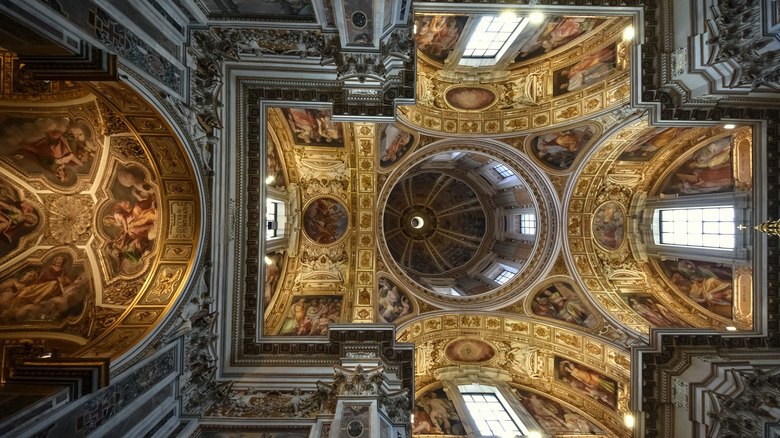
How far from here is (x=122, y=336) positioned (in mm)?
7062

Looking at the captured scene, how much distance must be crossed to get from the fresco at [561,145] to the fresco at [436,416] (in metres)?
9.78

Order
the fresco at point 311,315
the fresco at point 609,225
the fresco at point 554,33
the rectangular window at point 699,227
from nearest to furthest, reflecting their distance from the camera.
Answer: the fresco at point 554,33
the rectangular window at point 699,227
the fresco at point 311,315
the fresco at point 609,225

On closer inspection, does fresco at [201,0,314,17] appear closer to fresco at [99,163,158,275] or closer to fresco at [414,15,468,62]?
fresco at [99,163,158,275]

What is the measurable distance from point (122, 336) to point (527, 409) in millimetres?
12285

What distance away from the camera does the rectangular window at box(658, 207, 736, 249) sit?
11.9 meters

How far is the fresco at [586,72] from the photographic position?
35.8ft

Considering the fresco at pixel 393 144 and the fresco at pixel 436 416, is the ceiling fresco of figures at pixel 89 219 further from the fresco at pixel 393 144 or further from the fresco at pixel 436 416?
the fresco at pixel 436 416

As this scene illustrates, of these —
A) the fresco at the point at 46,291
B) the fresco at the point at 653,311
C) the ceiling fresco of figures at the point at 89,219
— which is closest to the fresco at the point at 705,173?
the fresco at the point at 653,311

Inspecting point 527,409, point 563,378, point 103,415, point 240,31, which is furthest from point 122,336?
point 563,378

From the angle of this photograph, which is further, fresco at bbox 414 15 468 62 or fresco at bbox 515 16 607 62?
fresco at bbox 414 15 468 62

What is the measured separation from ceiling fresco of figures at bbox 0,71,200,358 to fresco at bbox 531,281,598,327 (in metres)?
12.2

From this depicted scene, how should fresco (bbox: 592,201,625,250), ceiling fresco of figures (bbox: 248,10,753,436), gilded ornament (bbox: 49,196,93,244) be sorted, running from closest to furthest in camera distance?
gilded ornament (bbox: 49,196,93,244) < ceiling fresco of figures (bbox: 248,10,753,436) < fresco (bbox: 592,201,625,250)

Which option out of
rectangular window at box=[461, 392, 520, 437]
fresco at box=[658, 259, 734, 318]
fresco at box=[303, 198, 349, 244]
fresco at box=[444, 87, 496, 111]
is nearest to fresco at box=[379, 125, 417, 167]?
fresco at box=[444, 87, 496, 111]

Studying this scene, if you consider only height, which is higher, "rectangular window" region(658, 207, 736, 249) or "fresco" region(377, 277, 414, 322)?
"rectangular window" region(658, 207, 736, 249)
